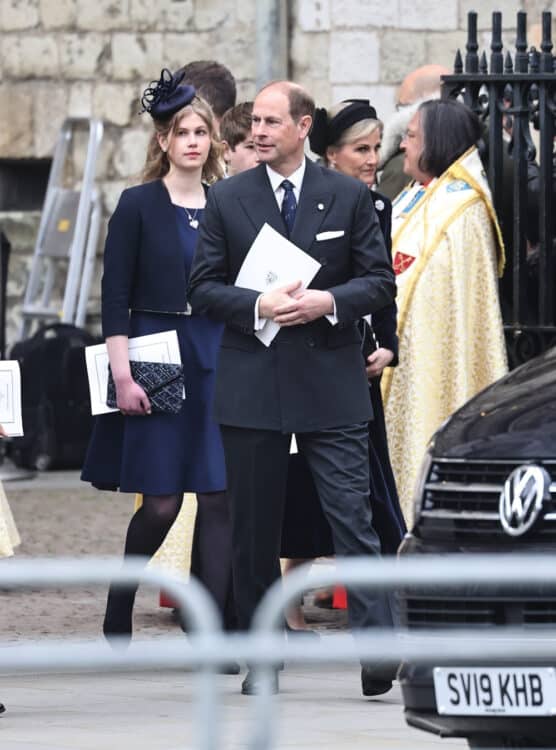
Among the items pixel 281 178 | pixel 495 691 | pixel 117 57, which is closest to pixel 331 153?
pixel 281 178

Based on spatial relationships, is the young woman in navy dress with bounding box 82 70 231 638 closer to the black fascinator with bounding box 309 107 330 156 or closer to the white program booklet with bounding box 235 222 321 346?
the black fascinator with bounding box 309 107 330 156

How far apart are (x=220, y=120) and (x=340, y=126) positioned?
57cm

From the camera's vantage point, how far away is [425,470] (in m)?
6.00

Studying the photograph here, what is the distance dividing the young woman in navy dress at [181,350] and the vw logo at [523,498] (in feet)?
7.42

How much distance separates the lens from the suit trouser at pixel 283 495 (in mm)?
7004

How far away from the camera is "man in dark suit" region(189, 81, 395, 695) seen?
698 centimetres

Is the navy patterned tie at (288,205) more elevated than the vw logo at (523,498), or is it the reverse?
the navy patterned tie at (288,205)

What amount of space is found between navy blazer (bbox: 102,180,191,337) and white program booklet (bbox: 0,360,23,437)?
0.37 metres

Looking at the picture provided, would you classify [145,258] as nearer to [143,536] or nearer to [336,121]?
[143,536]

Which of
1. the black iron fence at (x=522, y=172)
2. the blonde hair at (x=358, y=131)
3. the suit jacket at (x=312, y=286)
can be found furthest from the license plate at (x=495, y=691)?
the black iron fence at (x=522, y=172)

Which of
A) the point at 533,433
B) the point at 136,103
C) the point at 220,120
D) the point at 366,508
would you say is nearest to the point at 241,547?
the point at 366,508

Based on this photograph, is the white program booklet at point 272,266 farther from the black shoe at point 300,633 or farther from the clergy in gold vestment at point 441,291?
the clergy in gold vestment at point 441,291

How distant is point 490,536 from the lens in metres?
5.66

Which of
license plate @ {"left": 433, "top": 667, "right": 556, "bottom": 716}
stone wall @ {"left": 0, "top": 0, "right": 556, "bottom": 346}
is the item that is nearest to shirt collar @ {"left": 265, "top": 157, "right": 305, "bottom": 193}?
license plate @ {"left": 433, "top": 667, "right": 556, "bottom": 716}
